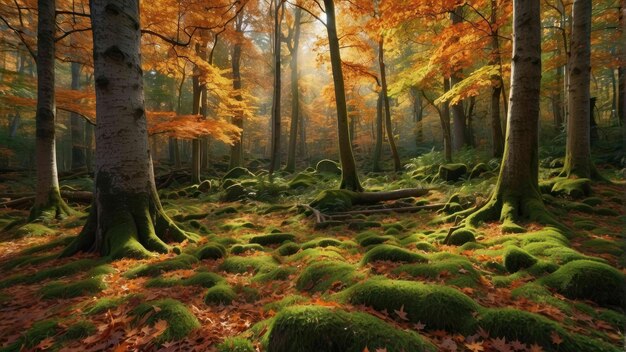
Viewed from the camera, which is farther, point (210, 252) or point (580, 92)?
point (580, 92)

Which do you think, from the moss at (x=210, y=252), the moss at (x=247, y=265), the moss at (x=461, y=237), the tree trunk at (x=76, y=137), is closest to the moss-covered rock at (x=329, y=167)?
the moss at (x=461, y=237)

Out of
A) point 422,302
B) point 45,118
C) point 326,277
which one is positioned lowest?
point 326,277

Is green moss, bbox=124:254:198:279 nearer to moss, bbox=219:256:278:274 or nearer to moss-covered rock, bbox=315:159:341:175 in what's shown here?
moss, bbox=219:256:278:274

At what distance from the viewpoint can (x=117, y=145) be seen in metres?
4.73

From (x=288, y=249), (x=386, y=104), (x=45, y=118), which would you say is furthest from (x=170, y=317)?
(x=386, y=104)

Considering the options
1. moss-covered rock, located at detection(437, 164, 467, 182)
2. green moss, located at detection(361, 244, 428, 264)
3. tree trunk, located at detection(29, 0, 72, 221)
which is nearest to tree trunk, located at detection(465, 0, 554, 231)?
green moss, located at detection(361, 244, 428, 264)

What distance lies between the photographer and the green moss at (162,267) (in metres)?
3.96

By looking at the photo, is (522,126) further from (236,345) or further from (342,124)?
(236,345)

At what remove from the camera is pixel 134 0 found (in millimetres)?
5051

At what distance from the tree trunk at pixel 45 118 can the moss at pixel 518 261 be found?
32.1 ft

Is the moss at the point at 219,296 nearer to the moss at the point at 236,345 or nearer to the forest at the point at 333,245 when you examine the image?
the forest at the point at 333,245

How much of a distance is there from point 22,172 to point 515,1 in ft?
78.4

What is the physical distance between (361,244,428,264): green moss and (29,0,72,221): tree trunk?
26.9 feet

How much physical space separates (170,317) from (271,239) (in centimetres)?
341
